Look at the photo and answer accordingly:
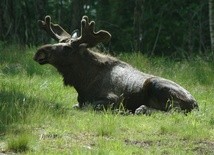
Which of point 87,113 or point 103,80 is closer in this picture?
point 87,113

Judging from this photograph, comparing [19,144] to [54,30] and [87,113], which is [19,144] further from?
[54,30]

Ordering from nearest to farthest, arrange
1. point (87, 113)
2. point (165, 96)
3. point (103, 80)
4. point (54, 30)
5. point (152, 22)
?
point (87, 113), point (165, 96), point (103, 80), point (54, 30), point (152, 22)

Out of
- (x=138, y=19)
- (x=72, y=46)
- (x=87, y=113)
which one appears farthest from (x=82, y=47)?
(x=138, y=19)

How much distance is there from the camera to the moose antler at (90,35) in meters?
Answer: 11.5

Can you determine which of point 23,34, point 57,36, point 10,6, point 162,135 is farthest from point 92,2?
point 162,135

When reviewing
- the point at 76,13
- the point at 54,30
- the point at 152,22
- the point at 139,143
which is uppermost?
the point at 54,30

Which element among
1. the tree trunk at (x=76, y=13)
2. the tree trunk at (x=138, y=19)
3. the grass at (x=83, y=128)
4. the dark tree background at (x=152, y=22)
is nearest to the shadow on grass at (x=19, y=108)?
the grass at (x=83, y=128)

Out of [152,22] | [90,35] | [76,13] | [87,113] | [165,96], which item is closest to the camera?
[87,113]

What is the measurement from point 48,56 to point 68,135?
329cm

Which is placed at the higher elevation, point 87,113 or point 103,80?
point 103,80

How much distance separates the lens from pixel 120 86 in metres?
11.2

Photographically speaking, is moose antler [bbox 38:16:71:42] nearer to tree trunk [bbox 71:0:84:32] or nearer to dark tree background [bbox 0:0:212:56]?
tree trunk [bbox 71:0:84:32]

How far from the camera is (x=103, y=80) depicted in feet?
37.7

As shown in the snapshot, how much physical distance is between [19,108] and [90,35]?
2913mm
